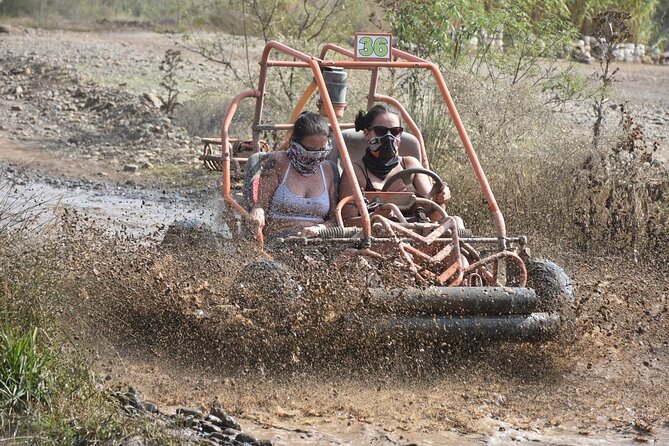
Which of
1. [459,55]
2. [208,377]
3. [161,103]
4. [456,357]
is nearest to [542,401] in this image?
[456,357]

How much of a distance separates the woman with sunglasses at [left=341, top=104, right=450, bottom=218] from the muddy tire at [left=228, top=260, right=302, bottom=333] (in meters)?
1.39

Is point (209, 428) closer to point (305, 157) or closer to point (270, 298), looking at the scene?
point (270, 298)

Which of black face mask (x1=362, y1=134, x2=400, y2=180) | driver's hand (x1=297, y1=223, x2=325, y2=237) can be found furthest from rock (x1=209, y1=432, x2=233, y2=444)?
black face mask (x1=362, y1=134, x2=400, y2=180)

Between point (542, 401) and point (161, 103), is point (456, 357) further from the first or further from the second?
point (161, 103)

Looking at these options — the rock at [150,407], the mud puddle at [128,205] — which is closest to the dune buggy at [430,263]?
the rock at [150,407]

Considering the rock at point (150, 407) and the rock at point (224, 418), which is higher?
the rock at point (150, 407)

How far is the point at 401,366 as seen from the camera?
6.97m

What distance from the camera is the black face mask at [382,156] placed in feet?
27.2

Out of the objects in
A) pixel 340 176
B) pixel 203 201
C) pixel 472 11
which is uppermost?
pixel 472 11

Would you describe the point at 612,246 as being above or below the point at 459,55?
below

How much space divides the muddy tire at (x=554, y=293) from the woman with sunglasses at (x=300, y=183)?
1.48 m

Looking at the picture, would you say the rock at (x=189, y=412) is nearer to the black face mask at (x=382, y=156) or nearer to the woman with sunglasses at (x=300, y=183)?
the woman with sunglasses at (x=300, y=183)

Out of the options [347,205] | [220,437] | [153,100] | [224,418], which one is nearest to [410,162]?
[347,205]

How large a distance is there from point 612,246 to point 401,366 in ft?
13.7
